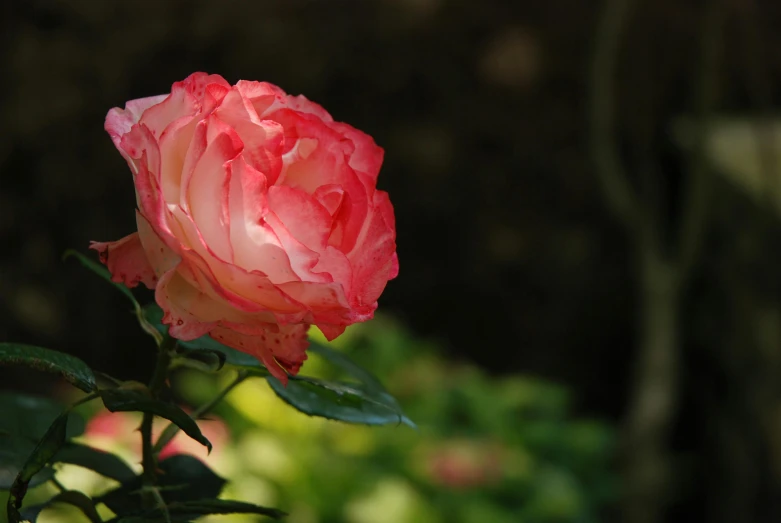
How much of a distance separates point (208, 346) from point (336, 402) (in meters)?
0.07

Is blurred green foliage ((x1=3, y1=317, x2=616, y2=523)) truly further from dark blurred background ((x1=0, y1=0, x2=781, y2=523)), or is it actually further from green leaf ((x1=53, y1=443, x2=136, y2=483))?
green leaf ((x1=53, y1=443, x2=136, y2=483))

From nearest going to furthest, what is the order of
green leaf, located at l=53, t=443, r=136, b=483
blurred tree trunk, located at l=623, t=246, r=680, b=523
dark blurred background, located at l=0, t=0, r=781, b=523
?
1. green leaf, located at l=53, t=443, r=136, b=483
2. blurred tree trunk, located at l=623, t=246, r=680, b=523
3. dark blurred background, located at l=0, t=0, r=781, b=523

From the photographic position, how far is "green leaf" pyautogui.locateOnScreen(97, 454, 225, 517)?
1.45ft

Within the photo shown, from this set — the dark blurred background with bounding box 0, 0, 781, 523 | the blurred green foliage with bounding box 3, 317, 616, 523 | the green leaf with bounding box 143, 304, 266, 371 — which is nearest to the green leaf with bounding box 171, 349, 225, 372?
the green leaf with bounding box 143, 304, 266, 371

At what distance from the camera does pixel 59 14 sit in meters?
2.70

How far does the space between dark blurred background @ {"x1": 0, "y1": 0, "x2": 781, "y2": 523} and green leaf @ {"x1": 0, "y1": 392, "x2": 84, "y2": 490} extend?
1991 mm

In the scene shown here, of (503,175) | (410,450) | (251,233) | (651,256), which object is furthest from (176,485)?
(503,175)

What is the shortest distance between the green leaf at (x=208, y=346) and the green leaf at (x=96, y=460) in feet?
0.25

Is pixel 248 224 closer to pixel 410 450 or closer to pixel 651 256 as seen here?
pixel 410 450

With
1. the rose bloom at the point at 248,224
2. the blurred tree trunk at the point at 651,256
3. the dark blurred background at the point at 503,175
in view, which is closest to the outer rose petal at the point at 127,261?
the rose bloom at the point at 248,224

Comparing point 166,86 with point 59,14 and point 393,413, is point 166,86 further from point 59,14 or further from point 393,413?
point 393,413

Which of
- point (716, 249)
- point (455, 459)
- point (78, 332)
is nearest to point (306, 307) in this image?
point (455, 459)

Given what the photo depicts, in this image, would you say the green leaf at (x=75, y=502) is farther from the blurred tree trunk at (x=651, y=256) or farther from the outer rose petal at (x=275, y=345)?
the blurred tree trunk at (x=651, y=256)

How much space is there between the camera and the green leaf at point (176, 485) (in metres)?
0.44
